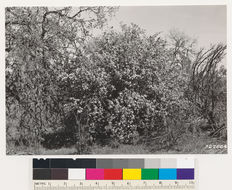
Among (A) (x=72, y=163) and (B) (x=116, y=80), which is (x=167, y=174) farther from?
(B) (x=116, y=80)

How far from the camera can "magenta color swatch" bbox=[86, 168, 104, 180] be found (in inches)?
213

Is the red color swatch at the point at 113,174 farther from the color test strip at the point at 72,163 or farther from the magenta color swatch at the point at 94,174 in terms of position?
the color test strip at the point at 72,163

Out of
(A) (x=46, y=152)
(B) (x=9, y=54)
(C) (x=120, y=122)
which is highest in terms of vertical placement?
(B) (x=9, y=54)

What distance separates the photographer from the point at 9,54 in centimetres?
564

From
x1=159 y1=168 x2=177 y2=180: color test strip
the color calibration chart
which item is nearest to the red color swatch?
the color calibration chart

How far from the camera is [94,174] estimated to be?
17.7 feet

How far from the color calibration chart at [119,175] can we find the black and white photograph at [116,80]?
200 mm

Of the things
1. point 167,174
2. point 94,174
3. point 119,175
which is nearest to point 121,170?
point 119,175

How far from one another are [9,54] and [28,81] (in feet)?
1.56

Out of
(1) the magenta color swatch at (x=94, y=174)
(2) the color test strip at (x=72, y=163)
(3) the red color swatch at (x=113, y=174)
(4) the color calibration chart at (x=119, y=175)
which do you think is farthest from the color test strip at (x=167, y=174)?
(2) the color test strip at (x=72, y=163)

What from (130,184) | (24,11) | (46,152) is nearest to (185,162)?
(130,184)

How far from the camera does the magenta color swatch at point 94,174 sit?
17.7ft
